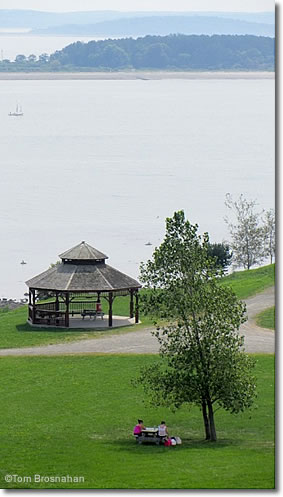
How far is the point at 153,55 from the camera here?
18359mm

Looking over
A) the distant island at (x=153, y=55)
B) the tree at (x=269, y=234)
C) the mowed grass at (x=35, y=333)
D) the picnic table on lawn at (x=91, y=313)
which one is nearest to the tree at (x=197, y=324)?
the distant island at (x=153, y=55)

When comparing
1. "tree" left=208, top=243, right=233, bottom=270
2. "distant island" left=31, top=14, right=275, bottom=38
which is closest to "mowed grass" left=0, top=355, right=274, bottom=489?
"distant island" left=31, top=14, right=275, bottom=38

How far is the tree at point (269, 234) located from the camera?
3591 cm

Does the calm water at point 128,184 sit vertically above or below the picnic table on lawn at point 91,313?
above

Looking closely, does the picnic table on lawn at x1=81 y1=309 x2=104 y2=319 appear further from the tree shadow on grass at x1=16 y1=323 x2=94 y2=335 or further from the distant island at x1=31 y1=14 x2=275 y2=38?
the distant island at x1=31 y1=14 x2=275 y2=38

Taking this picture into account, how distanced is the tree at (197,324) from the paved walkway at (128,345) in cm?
644

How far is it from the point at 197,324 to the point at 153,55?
17.7 ft

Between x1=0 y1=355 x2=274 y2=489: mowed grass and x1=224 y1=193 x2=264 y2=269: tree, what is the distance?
16996 mm

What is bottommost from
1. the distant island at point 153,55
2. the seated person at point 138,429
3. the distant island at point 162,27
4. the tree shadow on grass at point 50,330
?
the tree shadow on grass at point 50,330

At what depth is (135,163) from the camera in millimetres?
46312

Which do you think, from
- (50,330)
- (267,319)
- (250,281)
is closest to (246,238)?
(250,281)

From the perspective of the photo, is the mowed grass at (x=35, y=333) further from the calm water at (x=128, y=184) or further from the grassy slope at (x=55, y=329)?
the calm water at (x=128, y=184)

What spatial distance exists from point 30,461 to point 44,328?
477 inches

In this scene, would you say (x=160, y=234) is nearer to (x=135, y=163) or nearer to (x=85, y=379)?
(x=135, y=163)
